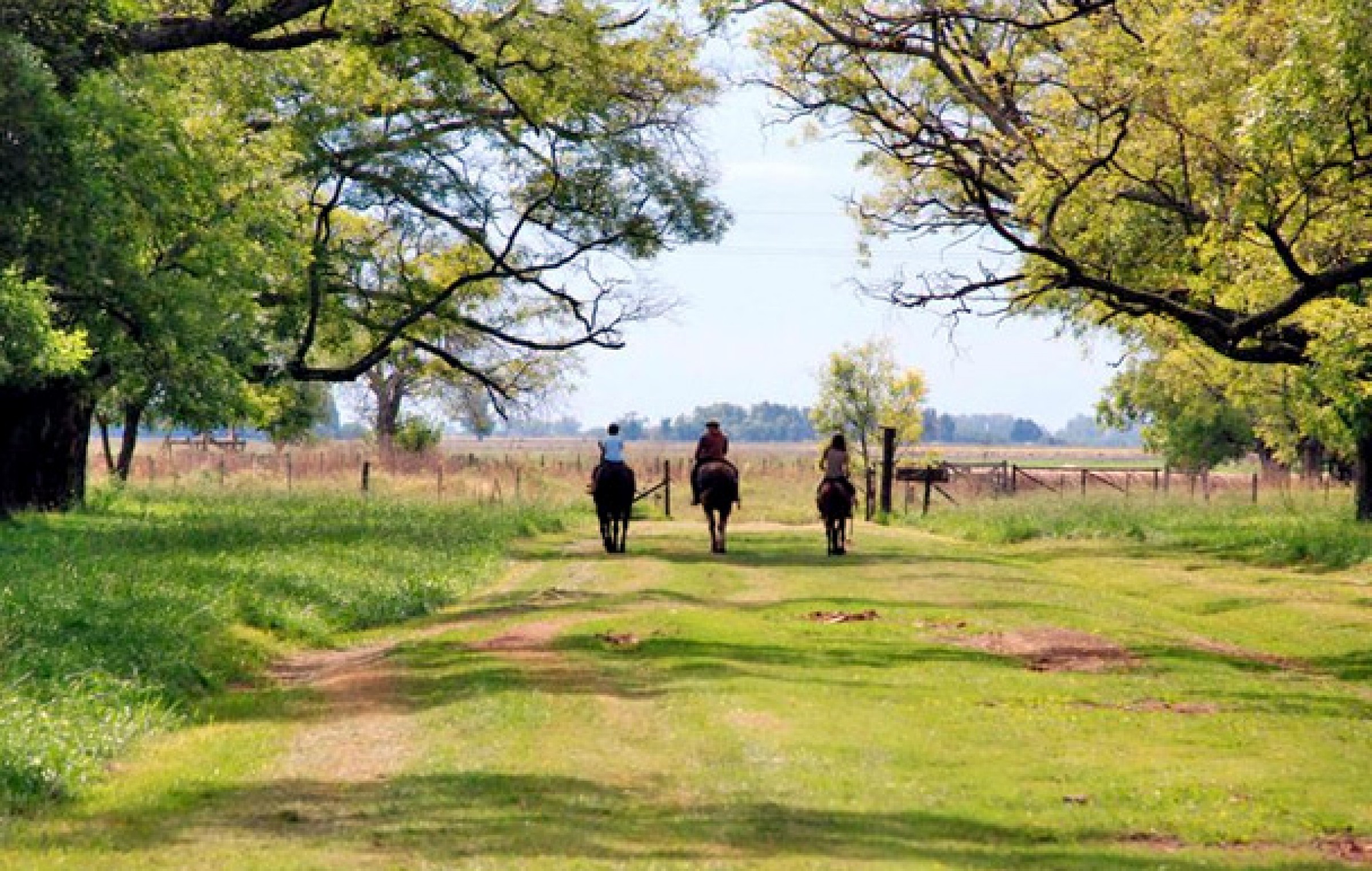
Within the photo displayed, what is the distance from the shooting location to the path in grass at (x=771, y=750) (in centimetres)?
1174

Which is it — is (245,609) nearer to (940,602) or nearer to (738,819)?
(940,602)

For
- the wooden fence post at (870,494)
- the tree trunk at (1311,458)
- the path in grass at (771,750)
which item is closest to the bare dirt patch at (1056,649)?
the path in grass at (771,750)

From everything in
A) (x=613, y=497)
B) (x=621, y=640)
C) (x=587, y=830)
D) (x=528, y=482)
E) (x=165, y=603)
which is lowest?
(x=587, y=830)

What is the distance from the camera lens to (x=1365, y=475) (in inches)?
1919

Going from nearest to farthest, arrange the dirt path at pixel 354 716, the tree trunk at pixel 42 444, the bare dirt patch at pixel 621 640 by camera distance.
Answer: the dirt path at pixel 354 716 < the bare dirt patch at pixel 621 640 < the tree trunk at pixel 42 444

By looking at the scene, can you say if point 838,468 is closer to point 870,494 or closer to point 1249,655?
point 1249,655

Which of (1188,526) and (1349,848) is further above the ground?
(1188,526)

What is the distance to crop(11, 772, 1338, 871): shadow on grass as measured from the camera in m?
11.3

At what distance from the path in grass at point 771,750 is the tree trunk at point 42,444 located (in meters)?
22.0

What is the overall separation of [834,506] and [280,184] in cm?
1440

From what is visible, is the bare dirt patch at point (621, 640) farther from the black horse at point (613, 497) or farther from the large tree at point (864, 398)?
the large tree at point (864, 398)

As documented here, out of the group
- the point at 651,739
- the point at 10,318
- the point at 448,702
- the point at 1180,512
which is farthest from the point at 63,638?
the point at 1180,512

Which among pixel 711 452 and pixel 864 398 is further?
pixel 864 398

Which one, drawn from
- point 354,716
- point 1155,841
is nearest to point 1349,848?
point 1155,841
